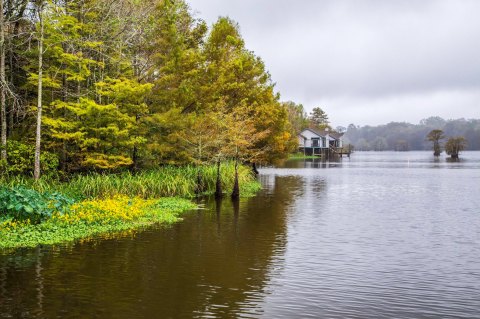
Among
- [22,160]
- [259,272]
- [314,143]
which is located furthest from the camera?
[314,143]

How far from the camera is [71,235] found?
1662 centimetres

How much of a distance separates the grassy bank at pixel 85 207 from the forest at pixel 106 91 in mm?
1812

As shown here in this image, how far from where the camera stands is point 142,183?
26.8m

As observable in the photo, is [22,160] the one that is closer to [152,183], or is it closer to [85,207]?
[152,183]

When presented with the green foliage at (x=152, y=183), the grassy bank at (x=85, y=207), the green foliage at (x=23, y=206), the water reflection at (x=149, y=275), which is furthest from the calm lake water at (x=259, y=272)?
the green foliage at (x=152, y=183)

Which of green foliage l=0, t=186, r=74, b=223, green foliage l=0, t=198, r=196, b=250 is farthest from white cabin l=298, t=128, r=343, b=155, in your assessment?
green foliage l=0, t=186, r=74, b=223

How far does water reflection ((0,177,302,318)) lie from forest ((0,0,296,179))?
1114 cm

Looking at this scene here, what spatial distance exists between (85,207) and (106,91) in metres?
9.84

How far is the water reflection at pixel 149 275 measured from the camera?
967 cm

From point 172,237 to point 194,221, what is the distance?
376 centimetres

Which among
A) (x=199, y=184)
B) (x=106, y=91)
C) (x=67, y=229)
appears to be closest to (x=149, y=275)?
(x=67, y=229)

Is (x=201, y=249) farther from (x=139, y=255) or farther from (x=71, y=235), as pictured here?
(x=71, y=235)

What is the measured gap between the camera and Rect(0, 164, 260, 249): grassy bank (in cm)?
1639

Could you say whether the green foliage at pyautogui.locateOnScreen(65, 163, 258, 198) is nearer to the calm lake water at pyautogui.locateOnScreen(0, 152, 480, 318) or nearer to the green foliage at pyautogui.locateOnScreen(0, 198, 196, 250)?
the green foliage at pyautogui.locateOnScreen(0, 198, 196, 250)
